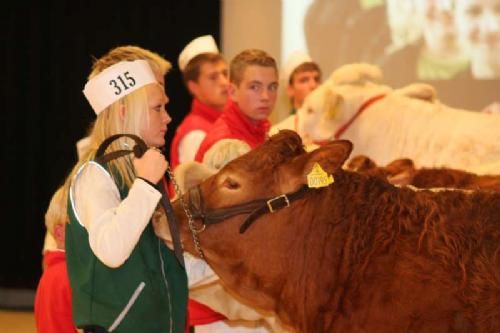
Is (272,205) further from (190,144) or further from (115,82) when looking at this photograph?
(190,144)

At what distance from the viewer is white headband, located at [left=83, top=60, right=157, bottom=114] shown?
10.6 ft

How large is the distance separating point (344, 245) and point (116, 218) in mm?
724

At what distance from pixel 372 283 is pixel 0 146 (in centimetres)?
588

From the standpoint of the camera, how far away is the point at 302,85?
6.47 meters

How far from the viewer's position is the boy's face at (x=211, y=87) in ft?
17.4

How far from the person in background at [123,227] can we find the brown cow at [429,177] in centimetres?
122

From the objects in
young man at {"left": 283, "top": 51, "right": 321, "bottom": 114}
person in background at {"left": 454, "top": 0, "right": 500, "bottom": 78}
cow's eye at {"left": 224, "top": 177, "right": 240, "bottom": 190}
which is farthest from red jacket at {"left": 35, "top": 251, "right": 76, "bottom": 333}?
person in background at {"left": 454, "top": 0, "right": 500, "bottom": 78}

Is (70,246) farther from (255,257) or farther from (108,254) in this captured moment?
(255,257)

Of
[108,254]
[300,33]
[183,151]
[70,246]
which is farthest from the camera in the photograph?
[300,33]

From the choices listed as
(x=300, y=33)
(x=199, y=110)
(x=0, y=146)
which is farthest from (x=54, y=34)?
(x=199, y=110)

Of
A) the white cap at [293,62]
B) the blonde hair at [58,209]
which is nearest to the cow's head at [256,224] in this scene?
the blonde hair at [58,209]

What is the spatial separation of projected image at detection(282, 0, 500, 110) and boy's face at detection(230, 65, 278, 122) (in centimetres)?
363

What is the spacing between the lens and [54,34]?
8.19 meters

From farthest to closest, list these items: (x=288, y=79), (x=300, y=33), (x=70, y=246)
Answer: (x=300, y=33)
(x=288, y=79)
(x=70, y=246)
